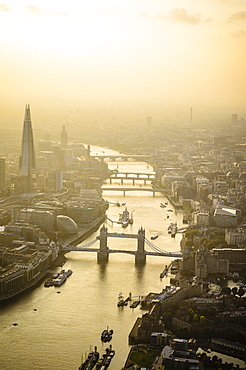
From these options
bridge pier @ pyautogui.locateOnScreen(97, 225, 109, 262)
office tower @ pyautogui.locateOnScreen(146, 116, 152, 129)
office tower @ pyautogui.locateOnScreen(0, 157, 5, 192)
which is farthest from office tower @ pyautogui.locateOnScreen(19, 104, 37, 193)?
office tower @ pyautogui.locateOnScreen(146, 116, 152, 129)

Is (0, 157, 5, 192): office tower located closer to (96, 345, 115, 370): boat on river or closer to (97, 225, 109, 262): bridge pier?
(97, 225, 109, 262): bridge pier

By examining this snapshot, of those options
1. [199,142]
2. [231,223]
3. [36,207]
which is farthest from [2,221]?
[199,142]

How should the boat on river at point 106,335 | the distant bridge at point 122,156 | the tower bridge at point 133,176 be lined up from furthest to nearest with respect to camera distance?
1. the distant bridge at point 122,156
2. the tower bridge at point 133,176
3. the boat on river at point 106,335

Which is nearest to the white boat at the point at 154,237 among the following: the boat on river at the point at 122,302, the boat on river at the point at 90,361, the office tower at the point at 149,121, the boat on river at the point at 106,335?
the boat on river at the point at 122,302

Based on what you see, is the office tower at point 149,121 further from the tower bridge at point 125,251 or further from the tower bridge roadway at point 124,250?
the tower bridge at point 125,251

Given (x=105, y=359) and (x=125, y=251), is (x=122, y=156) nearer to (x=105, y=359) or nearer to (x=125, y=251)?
(x=125, y=251)

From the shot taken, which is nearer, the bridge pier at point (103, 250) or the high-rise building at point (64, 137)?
the bridge pier at point (103, 250)

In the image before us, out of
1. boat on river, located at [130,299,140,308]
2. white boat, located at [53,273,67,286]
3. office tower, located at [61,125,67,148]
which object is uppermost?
office tower, located at [61,125,67,148]

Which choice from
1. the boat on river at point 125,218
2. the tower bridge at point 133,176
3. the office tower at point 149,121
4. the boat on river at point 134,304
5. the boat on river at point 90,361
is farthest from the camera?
the office tower at point 149,121
